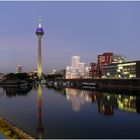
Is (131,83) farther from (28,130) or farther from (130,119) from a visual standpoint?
(28,130)

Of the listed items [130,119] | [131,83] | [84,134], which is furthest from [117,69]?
[84,134]

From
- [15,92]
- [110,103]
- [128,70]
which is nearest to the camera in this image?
[110,103]

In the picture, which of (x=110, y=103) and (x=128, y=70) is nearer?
(x=110, y=103)

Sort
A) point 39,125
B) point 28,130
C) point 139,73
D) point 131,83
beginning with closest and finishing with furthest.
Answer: point 28,130 → point 39,125 → point 131,83 → point 139,73

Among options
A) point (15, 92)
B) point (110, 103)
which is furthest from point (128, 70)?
point (110, 103)

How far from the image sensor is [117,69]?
646ft

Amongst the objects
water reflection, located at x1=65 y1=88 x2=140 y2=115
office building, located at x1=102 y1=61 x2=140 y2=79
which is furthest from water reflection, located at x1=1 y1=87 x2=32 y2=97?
office building, located at x1=102 y1=61 x2=140 y2=79

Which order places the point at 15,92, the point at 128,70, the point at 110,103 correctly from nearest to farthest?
the point at 110,103, the point at 15,92, the point at 128,70

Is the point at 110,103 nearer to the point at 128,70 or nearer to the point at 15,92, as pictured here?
the point at 15,92

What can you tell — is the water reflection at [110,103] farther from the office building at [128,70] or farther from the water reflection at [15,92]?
the office building at [128,70]

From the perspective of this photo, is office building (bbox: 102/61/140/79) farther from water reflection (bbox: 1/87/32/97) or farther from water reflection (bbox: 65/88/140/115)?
water reflection (bbox: 65/88/140/115)

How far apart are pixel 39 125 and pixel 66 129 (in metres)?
4.57

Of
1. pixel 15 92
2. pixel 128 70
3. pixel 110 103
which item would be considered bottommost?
pixel 110 103

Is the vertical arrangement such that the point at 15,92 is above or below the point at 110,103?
above
